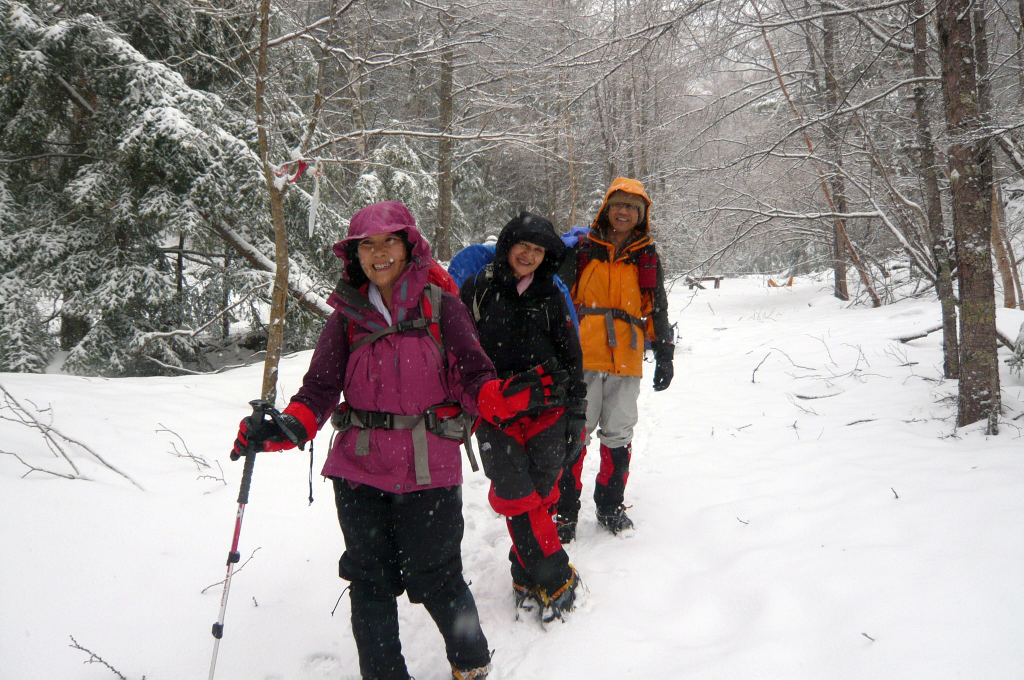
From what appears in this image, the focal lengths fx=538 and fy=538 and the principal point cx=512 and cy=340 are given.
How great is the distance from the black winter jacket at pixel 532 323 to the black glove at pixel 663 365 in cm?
79

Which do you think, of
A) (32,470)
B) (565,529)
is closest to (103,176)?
(32,470)

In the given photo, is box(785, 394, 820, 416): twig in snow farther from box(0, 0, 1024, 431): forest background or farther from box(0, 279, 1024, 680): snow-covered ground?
box(0, 0, 1024, 431): forest background

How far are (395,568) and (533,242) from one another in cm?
159

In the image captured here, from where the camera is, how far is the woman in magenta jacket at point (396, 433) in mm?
2035

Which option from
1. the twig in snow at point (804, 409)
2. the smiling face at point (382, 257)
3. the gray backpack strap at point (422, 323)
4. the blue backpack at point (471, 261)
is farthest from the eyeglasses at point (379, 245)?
the twig in snow at point (804, 409)

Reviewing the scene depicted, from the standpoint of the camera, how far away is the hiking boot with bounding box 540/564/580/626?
257 centimetres

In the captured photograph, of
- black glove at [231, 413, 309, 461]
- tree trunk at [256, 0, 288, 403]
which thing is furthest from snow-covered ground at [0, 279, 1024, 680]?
black glove at [231, 413, 309, 461]

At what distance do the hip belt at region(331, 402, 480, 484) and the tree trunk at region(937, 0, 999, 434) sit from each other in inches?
148

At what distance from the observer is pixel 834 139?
19.4 ft

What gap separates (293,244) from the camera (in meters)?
8.86

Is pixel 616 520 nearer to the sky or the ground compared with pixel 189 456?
nearer to the ground

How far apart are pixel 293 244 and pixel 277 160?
1.69 metres

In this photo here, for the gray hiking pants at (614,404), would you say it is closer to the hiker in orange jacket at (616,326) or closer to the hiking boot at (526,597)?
the hiker in orange jacket at (616,326)

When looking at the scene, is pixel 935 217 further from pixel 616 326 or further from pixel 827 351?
pixel 616 326
